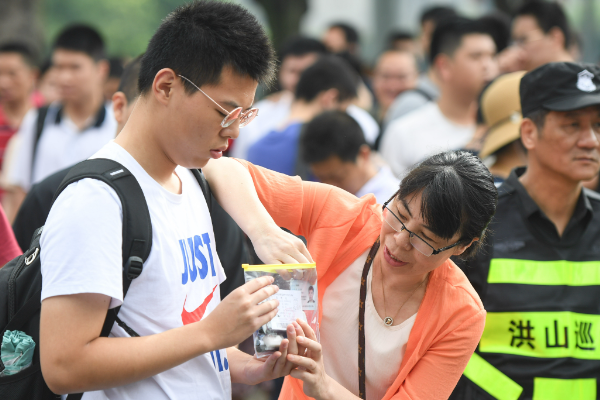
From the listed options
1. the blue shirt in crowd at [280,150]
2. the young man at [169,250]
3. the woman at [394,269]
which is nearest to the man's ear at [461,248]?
the woman at [394,269]

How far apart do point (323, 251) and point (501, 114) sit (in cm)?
212

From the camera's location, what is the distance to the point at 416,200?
224 centimetres

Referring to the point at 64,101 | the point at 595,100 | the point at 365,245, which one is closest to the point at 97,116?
the point at 64,101

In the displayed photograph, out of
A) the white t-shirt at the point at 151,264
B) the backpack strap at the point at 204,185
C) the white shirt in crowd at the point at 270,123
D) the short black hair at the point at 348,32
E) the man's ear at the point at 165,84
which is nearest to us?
the white t-shirt at the point at 151,264

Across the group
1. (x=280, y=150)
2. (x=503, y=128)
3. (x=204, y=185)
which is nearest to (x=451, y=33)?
(x=280, y=150)

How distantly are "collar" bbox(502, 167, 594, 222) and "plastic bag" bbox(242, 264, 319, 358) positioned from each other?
4.70 ft

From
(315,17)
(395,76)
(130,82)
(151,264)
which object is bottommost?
(151,264)

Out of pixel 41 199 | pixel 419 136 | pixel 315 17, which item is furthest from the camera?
pixel 315 17

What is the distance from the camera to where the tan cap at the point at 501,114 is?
3.74 metres

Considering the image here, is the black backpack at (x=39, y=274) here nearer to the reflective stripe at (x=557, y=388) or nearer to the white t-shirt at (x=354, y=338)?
the white t-shirt at (x=354, y=338)

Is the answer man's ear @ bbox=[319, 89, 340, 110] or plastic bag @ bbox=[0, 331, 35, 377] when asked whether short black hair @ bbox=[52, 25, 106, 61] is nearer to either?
man's ear @ bbox=[319, 89, 340, 110]

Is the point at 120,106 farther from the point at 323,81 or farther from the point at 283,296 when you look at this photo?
the point at 323,81

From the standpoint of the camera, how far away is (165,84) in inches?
70.0

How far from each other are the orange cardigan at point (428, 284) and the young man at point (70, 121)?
2.97 metres
